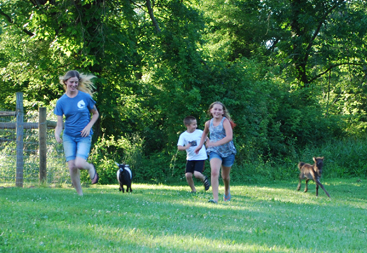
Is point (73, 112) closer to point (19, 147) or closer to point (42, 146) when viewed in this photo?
point (42, 146)

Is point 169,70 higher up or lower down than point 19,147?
higher up

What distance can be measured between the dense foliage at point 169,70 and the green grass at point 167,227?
9733mm

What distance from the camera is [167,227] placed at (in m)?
5.45

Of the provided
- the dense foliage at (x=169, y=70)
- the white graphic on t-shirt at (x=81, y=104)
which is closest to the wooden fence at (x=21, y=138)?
the dense foliage at (x=169, y=70)

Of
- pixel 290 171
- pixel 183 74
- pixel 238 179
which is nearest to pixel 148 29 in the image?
pixel 183 74

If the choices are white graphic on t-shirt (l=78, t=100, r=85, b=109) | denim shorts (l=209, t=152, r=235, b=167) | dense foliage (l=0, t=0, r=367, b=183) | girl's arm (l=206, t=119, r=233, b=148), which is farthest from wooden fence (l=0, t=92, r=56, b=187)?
girl's arm (l=206, t=119, r=233, b=148)

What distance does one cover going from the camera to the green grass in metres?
4.41

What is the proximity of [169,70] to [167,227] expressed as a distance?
12.8 metres

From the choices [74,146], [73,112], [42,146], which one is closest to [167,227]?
[74,146]

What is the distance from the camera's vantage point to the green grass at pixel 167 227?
14.5 feet

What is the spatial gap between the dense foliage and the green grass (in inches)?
383

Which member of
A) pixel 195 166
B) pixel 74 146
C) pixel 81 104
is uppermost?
pixel 81 104

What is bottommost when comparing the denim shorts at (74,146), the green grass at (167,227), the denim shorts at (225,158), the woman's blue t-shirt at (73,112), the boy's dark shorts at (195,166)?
the green grass at (167,227)

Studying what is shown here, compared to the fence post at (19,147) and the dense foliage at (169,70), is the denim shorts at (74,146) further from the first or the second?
the dense foliage at (169,70)
